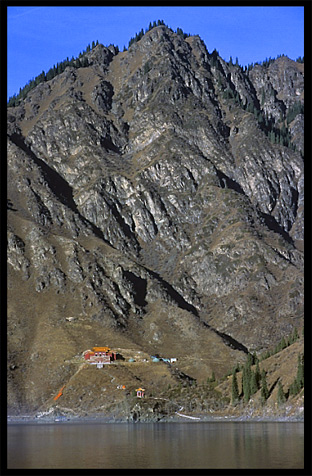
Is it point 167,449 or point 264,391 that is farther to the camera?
point 264,391

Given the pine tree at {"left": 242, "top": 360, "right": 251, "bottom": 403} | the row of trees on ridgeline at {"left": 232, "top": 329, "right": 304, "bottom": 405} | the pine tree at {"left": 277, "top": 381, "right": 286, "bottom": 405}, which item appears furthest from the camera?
the pine tree at {"left": 242, "top": 360, "right": 251, "bottom": 403}

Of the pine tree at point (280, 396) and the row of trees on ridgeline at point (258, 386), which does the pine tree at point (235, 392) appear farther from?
the pine tree at point (280, 396)

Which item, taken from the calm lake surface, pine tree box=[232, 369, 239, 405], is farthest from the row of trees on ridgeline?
the calm lake surface

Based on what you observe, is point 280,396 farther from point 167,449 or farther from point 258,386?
point 167,449

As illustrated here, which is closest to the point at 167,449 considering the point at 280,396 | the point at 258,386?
the point at 280,396

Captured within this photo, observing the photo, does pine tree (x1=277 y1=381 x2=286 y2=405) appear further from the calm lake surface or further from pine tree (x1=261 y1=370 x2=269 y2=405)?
the calm lake surface
